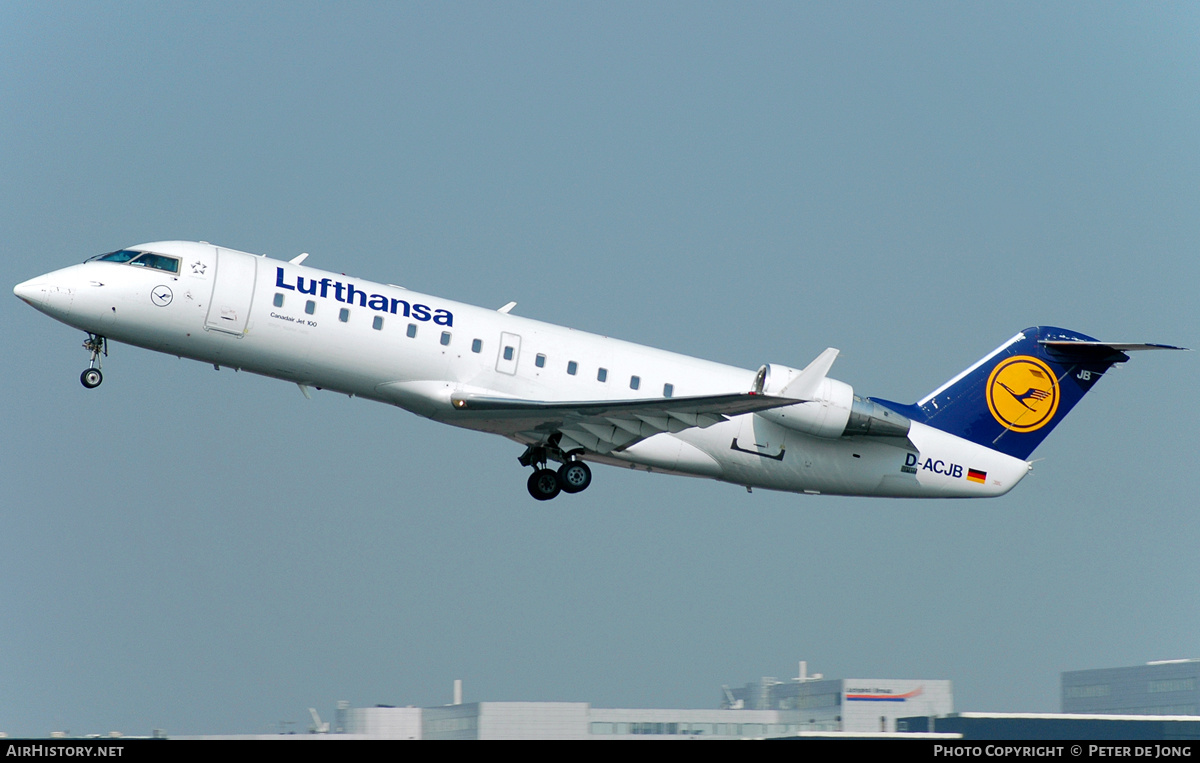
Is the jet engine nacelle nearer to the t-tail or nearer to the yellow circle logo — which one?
the t-tail

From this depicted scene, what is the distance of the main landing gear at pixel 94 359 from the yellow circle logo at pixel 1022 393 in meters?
15.4

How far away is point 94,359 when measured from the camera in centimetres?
1952

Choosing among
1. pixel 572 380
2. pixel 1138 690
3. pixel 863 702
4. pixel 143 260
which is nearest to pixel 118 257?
pixel 143 260

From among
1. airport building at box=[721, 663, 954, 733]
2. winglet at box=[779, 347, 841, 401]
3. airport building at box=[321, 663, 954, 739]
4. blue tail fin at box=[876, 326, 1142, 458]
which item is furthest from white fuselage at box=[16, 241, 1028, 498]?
airport building at box=[721, 663, 954, 733]

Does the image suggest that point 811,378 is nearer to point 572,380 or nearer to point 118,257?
point 572,380

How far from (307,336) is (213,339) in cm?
142

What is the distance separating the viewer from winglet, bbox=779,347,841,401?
18156mm

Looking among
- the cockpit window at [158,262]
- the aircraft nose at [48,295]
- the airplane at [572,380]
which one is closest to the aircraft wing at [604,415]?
the airplane at [572,380]

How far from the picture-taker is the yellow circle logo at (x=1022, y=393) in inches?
898

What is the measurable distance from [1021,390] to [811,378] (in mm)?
6397

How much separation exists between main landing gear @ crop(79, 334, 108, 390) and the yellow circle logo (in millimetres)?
15416

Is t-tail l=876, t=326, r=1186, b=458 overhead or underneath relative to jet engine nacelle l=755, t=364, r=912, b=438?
overhead
